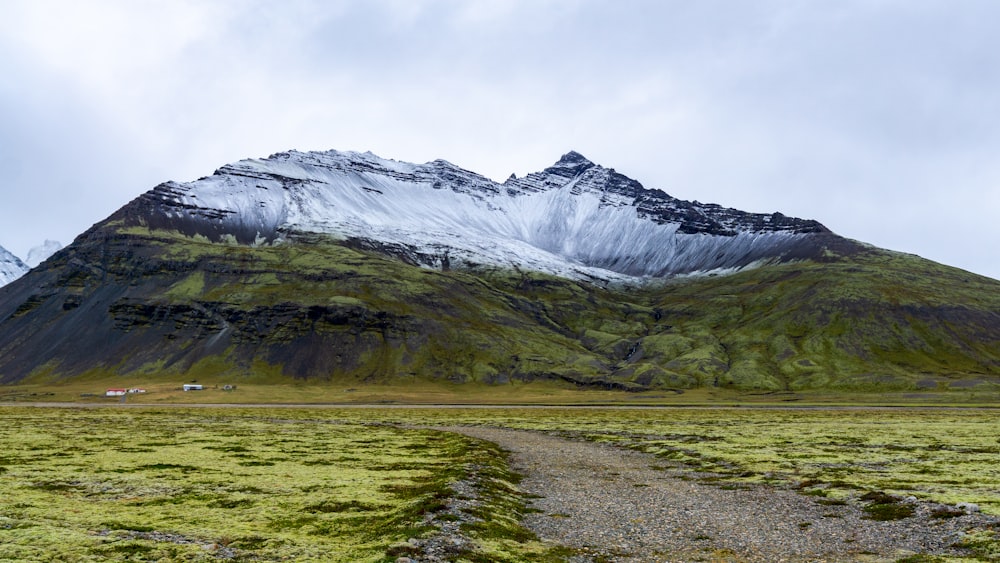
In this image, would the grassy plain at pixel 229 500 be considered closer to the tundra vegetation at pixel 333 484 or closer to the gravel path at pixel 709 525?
the tundra vegetation at pixel 333 484

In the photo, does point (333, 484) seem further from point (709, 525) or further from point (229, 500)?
point (709, 525)

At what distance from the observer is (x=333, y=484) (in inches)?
1235

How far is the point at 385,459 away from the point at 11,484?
71.5ft

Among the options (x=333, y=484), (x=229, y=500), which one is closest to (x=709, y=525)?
(x=333, y=484)

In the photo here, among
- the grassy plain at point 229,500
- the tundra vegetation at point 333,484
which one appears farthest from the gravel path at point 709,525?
the grassy plain at point 229,500

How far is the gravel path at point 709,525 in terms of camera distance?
20500mm

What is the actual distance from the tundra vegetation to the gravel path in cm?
145

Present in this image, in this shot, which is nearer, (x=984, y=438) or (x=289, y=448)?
(x=289, y=448)

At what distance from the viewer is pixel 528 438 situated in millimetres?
70562

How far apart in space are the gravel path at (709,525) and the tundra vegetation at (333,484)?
1450 millimetres

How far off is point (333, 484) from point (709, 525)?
18.0m

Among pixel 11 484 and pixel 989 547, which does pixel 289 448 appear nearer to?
pixel 11 484

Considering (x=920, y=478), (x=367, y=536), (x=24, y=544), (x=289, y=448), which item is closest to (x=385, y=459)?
(x=289, y=448)

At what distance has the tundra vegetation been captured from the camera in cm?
1877
